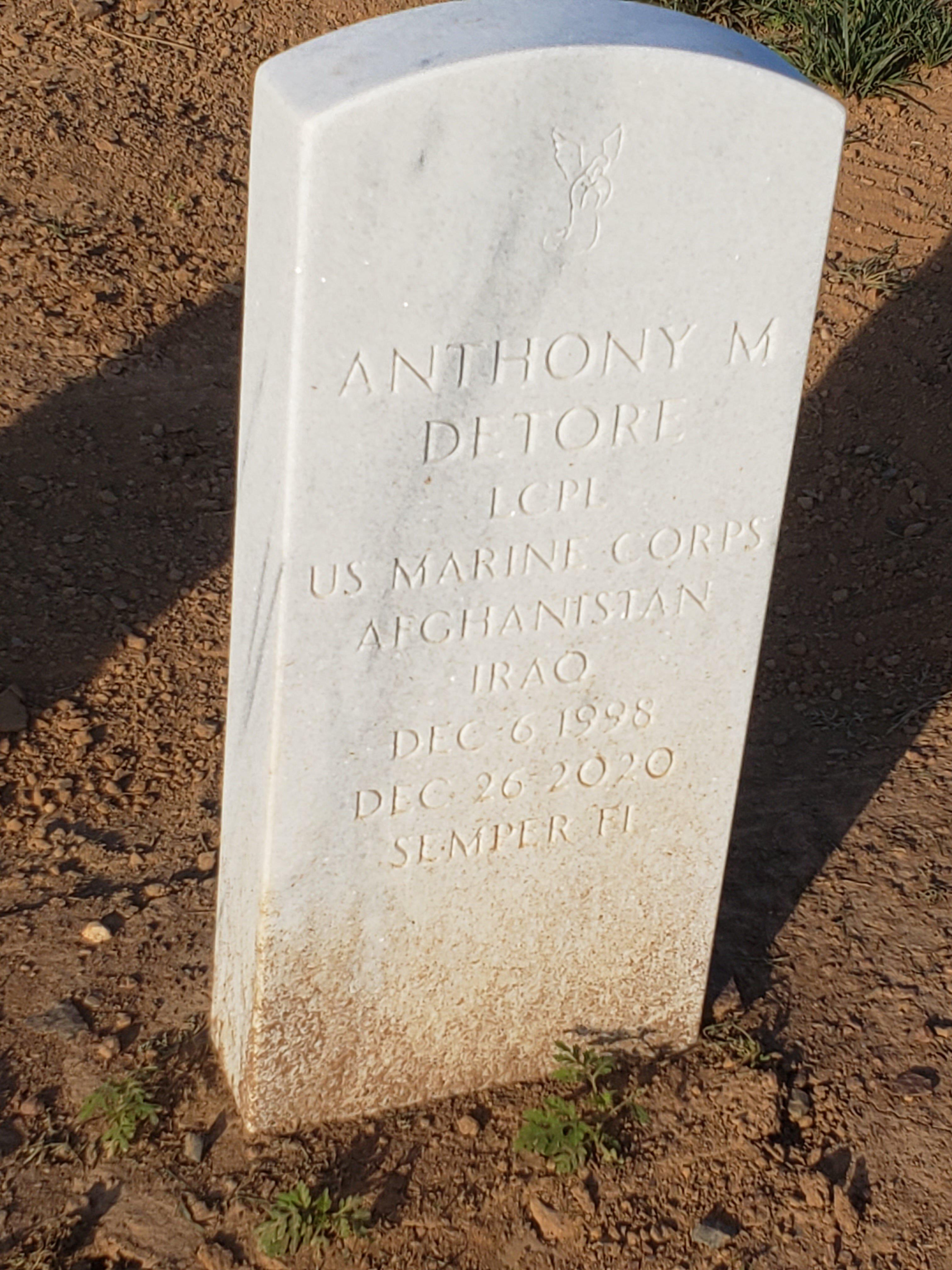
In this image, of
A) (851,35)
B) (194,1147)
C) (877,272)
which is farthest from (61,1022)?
(851,35)

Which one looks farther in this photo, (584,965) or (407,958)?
(584,965)

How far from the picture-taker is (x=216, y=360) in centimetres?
632

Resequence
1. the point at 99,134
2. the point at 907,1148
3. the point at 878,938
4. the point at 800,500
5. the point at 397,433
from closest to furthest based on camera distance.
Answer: the point at 397,433, the point at 907,1148, the point at 878,938, the point at 800,500, the point at 99,134

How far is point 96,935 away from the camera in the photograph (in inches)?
148

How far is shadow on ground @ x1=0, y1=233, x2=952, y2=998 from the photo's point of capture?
14.7 feet

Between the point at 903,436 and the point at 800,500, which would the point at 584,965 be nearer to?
the point at 800,500

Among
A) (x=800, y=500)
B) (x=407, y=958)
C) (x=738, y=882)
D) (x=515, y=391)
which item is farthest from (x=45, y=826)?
(x=800, y=500)

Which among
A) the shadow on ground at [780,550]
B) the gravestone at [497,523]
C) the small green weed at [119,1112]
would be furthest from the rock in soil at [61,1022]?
the shadow on ground at [780,550]

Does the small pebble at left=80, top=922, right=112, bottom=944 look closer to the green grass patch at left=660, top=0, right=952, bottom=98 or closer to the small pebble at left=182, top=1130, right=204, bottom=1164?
the small pebble at left=182, top=1130, right=204, bottom=1164

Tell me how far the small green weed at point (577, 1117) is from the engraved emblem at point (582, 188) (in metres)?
1.78

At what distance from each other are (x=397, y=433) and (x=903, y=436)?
4319 millimetres

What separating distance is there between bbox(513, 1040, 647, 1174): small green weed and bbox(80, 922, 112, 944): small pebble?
112 centimetres

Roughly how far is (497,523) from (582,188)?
608 mm

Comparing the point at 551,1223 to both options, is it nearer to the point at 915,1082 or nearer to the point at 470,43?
the point at 915,1082
